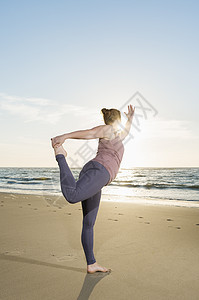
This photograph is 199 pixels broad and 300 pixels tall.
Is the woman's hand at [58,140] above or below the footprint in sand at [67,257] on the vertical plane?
above

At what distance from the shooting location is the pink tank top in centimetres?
290

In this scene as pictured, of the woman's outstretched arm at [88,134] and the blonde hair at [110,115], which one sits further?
the blonde hair at [110,115]

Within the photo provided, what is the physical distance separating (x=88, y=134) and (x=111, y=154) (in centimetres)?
33

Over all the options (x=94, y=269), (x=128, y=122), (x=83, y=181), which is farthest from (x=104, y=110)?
(x=94, y=269)

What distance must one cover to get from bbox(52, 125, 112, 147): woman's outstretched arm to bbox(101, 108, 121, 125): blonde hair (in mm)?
128

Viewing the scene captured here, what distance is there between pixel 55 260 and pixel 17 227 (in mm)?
1975

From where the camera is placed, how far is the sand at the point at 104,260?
2.66 m

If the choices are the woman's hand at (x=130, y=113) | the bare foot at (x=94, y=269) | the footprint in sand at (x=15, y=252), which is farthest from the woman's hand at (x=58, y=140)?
the footprint in sand at (x=15, y=252)

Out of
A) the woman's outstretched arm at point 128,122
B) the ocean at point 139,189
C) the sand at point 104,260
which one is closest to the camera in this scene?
the sand at point 104,260

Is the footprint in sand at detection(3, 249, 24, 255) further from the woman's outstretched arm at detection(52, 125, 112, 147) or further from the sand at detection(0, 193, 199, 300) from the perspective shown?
the woman's outstretched arm at detection(52, 125, 112, 147)

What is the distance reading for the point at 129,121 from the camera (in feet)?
11.5

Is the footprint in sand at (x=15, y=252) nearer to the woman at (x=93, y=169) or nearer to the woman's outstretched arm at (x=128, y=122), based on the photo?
the woman at (x=93, y=169)

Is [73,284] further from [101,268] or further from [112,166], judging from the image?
[112,166]

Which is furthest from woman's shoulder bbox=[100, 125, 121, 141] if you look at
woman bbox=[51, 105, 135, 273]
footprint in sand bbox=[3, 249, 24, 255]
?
footprint in sand bbox=[3, 249, 24, 255]
